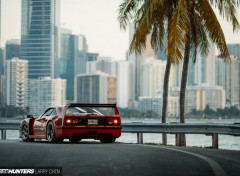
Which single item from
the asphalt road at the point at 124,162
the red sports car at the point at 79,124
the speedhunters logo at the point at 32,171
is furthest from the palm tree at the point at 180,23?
the speedhunters logo at the point at 32,171

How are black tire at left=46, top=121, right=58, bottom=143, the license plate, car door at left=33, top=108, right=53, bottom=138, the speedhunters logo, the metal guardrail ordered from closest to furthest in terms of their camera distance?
the speedhunters logo, the metal guardrail, the license plate, black tire at left=46, top=121, right=58, bottom=143, car door at left=33, top=108, right=53, bottom=138

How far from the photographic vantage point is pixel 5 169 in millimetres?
7996

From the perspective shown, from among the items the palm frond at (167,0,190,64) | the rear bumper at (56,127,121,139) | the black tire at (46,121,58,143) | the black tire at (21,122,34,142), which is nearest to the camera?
the rear bumper at (56,127,121,139)

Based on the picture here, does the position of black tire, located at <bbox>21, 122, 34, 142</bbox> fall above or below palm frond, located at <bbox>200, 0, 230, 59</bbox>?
below

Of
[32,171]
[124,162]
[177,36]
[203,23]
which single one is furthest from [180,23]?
[32,171]

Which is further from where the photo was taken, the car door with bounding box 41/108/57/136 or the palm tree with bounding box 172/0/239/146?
the palm tree with bounding box 172/0/239/146

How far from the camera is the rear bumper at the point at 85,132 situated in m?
14.4

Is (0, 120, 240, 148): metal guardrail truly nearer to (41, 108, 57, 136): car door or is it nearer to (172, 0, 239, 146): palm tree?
(172, 0, 239, 146): palm tree

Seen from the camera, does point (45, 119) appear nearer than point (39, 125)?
Yes

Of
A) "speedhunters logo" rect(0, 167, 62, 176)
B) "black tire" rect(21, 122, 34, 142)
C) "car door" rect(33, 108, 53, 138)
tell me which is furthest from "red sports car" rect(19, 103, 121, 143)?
"speedhunters logo" rect(0, 167, 62, 176)

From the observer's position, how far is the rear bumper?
14.4 m

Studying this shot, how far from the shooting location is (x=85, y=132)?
14.5 meters

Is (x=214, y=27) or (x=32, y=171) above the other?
(x=214, y=27)

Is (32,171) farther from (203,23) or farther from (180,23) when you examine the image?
(203,23)
